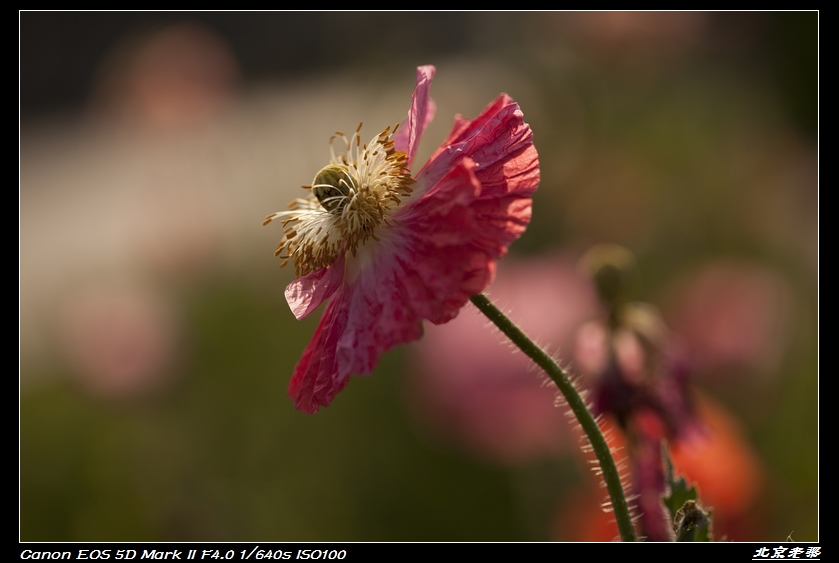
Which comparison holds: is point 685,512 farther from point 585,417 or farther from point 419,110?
point 419,110

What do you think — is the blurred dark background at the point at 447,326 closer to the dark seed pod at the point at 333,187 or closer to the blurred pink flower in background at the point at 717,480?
the blurred pink flower in background at the point at 717,480

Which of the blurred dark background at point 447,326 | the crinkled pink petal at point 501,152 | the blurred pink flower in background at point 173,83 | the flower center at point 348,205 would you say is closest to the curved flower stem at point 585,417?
the crinkled pink petal at point 501,152

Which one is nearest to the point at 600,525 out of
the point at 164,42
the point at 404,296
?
→ the point at 404,296

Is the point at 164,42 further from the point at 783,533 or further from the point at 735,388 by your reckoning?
the point at 783,533

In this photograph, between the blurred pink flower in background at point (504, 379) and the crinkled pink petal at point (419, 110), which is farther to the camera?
the blurred pink flower in background at point (504, 379)

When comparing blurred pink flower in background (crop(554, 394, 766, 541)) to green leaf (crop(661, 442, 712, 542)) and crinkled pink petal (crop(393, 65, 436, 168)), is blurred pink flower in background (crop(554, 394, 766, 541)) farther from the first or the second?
crinkled pink petal (crop(393, 65, 436, 168))

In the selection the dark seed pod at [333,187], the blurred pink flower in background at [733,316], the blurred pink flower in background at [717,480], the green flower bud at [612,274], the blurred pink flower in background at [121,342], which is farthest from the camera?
the blurred pink flower in background at [121,342]

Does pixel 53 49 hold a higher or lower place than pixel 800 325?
higher

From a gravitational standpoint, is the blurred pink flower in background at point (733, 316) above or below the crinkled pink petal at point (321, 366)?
below
